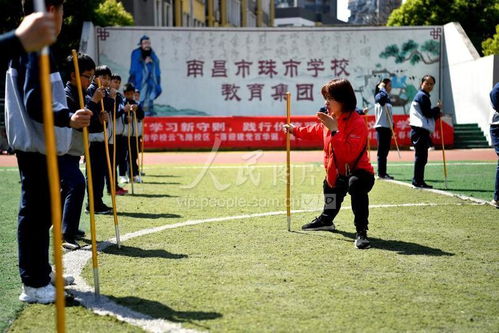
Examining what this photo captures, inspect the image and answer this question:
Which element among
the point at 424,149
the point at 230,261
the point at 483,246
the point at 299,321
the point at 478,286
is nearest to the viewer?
the point at 299,321

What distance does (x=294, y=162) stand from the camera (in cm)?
1739

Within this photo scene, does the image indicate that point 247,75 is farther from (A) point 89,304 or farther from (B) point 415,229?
(A) point 89,304

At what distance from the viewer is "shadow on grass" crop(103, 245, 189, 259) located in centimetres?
557

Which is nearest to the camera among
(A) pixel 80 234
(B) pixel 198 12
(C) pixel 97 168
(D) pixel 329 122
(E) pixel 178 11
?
(D) pixel 329 122

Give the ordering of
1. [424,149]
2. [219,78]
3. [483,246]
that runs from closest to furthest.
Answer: [483,246], [424,149], [219,78]

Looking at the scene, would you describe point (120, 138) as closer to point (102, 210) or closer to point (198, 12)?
point (102, 210)

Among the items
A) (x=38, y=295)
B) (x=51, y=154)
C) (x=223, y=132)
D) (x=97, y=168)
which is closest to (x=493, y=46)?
(x=223, y=132)

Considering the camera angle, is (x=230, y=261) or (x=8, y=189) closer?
(x=230, y=261)

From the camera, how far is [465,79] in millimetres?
27609

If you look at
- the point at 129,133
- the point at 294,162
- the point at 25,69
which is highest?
the point at 25,69

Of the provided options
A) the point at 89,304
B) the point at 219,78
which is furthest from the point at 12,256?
the point at 219,78

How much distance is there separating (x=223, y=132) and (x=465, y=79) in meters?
11.4

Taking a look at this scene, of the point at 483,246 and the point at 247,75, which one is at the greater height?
the point at 247,75

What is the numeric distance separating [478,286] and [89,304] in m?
2.70
